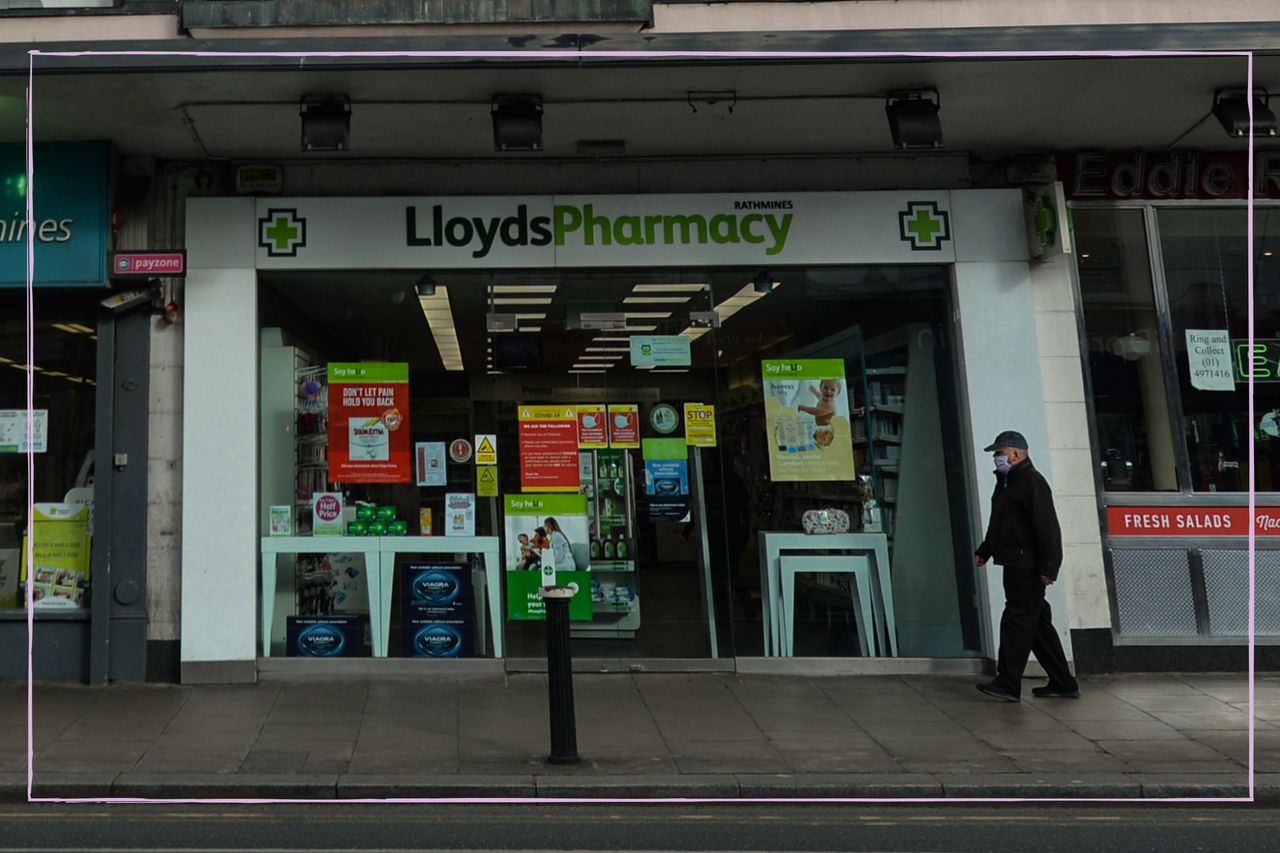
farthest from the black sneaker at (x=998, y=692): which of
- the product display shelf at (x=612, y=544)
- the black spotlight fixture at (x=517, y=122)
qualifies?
the black spotlight fixture at (x=517, y=122)

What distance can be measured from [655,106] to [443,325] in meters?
2.58

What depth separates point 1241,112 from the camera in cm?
733

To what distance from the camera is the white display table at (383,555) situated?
8.02 metres

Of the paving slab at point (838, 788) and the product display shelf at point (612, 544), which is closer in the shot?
the paving slab at point (838, 788)

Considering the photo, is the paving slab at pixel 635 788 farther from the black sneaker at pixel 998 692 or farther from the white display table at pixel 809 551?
the white display table at pixel 809 551

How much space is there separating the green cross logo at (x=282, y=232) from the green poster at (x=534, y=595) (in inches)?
130

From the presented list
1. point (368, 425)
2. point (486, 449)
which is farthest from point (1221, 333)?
point (368, 425)

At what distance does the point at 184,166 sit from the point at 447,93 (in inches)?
104

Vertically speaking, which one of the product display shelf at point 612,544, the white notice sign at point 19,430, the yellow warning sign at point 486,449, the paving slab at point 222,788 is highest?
the white notice sign at point 19,430

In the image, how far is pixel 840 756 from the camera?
19.1 ft

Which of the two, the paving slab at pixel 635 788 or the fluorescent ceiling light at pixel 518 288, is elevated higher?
the fluorescent ceiling light at pixel 518 288

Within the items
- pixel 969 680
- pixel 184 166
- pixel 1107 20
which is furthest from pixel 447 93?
pixel 969 680

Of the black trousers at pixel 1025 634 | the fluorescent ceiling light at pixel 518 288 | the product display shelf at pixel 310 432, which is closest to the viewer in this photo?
the black trousers at pixel 1025 634

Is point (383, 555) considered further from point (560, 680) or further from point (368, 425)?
point (560, 680)
